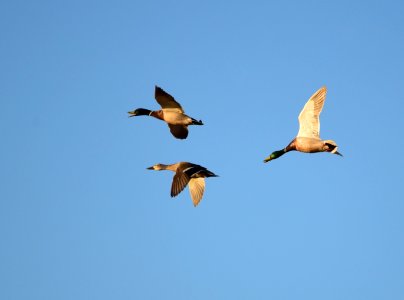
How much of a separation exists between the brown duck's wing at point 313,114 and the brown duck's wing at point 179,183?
14.9ft

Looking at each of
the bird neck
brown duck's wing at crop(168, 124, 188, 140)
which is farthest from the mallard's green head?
brown duck's wing at crop(168, 124, 188, 140)

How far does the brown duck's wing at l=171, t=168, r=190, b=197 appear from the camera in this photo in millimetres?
26156

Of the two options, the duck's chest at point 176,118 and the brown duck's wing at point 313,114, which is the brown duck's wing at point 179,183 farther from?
the brown duck's wing at point 313,114

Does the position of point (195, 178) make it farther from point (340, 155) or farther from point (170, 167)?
point (340, 155)

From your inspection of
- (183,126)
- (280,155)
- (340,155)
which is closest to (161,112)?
(183,126)

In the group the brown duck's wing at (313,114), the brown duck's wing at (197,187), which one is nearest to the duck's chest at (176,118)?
the brown duck's wing at (197,187)

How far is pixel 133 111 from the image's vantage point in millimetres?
31109

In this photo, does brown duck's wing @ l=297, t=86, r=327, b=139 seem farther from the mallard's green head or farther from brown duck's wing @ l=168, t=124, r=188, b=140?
brown duck's wing @ l=168, t=124, r=188, b=140

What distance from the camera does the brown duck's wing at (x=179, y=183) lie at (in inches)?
1030

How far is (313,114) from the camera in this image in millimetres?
26391

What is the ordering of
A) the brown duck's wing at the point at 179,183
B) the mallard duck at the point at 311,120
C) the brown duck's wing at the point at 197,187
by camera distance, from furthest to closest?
the brown duck's wing at the point at 197,187, the mallard duck at the point at 311,120, the brown duck's wing at the point at 179,183

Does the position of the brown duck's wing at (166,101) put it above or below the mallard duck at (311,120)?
above

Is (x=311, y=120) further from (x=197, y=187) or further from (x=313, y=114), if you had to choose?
(x=197, y=187)

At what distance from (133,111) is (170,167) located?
2.74 metres
